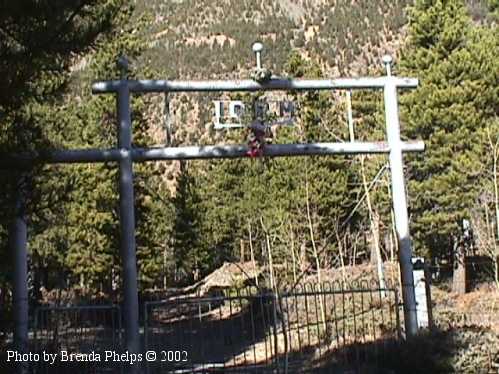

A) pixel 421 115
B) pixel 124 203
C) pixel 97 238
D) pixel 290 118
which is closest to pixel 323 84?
pixel 290 118

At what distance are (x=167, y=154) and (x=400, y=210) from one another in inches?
110

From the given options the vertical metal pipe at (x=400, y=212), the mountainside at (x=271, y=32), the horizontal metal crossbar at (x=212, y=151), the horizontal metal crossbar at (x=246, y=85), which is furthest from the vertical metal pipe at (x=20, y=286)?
the mountainside at (x=271, y=32)

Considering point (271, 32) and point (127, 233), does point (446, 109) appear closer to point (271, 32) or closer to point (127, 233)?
point (127, 233)

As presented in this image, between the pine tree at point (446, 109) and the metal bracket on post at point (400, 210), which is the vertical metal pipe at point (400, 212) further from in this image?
the pine tree at point (446, 109)

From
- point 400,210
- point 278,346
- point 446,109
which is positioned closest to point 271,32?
point 446,109

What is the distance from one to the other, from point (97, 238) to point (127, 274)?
1537cm

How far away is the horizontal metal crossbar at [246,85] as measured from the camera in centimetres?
856

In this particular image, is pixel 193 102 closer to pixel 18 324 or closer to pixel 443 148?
pixel 443 148

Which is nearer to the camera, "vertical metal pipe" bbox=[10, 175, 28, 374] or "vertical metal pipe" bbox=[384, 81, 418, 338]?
"vertical metal pipe" bbox=[10, 175, 28, 374]

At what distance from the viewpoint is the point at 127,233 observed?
27.0 feet

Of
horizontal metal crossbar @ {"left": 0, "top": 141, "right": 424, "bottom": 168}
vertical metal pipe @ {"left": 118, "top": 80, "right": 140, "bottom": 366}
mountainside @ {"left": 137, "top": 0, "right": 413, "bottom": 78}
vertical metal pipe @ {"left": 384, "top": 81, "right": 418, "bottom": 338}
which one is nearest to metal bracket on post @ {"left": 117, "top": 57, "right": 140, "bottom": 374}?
vertical metal pipe @ {"left": 118, "top": 80, "right": 140, "bottom": 366}

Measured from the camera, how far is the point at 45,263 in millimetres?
25422

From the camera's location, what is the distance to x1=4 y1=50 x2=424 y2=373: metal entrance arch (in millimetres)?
8023

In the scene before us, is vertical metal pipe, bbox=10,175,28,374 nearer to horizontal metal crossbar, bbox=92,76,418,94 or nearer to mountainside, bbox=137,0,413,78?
horizontal metal crossbar, bbox=92,76,418,94
